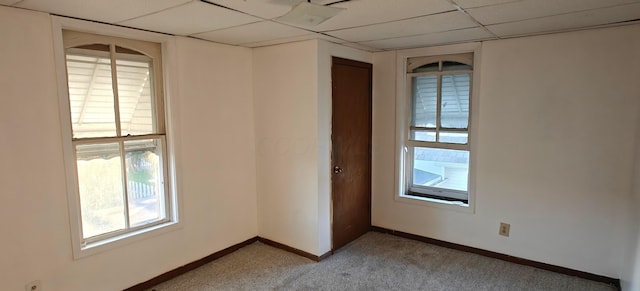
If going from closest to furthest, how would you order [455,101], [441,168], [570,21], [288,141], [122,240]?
[570,21]
[122,240]
[288,141]
[455,101]
[441,168]

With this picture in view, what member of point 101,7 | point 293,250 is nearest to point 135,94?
point 101,7

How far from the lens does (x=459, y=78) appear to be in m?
3.71

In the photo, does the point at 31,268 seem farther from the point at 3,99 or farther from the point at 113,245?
the point at 3,99

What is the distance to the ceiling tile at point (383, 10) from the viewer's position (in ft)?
6.96

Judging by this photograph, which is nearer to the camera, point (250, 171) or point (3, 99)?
point (3, 99)

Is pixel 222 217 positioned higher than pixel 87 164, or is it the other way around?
pixel 87 164

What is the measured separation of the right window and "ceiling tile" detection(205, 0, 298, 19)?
6.82ft

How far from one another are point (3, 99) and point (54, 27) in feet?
1.84

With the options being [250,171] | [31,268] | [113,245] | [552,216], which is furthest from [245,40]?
[552,216]

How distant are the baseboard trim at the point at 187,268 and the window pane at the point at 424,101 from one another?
2231mm

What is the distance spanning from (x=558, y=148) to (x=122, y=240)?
372cm

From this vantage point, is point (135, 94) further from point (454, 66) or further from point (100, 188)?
point (454, 66)

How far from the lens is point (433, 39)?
3.33 meters

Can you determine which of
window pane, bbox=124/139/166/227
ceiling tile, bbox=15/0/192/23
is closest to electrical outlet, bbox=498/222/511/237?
window pane, bbox=124/139/166/227
